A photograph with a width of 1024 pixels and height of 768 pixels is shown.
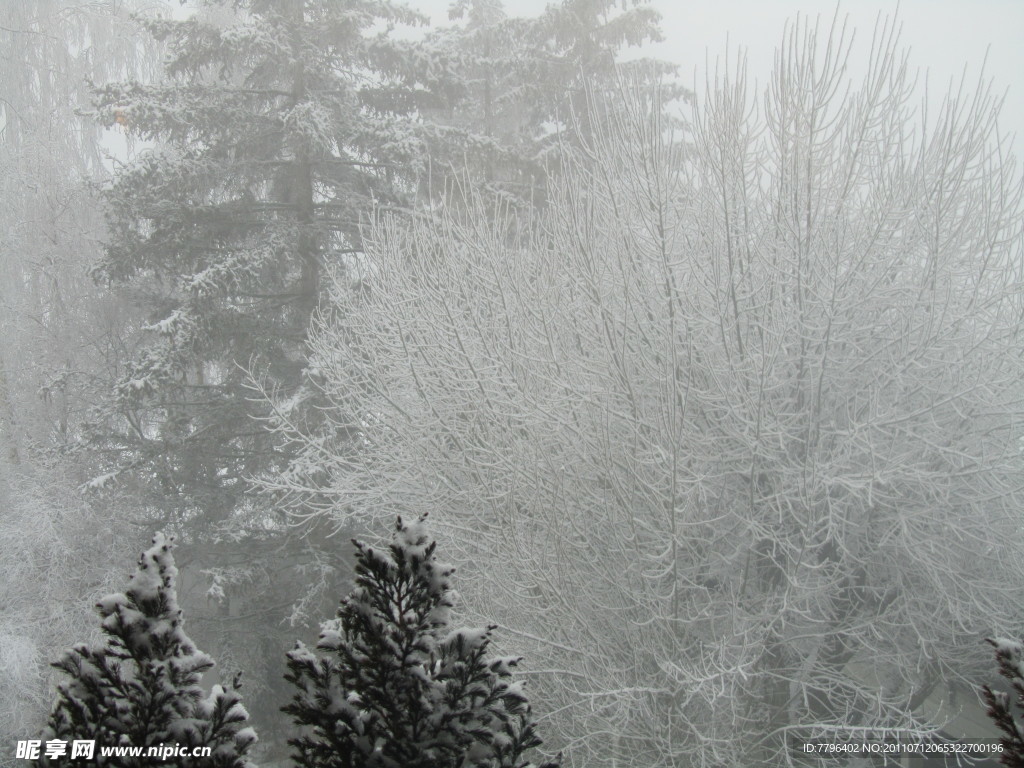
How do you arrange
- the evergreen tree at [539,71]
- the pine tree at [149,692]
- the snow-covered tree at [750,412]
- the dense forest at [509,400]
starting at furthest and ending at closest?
1. the evergreen tree at [539,71]
2. the snow-covered tree at [750,412]
3. the dense forest at [509,400]
4. the pine tree at [149,692]

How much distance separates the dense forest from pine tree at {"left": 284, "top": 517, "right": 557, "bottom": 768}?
1cm

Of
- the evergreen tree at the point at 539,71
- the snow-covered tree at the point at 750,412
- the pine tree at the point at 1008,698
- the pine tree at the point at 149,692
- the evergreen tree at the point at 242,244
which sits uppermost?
the evergreen tree at the point at 539,71

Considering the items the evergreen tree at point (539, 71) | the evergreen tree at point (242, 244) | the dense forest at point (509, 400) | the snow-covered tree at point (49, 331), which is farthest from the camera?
the evergreen tree at point (539, 71)

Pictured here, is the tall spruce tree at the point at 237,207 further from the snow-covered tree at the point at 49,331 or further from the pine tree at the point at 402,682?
the pine tree at the point at 402,682

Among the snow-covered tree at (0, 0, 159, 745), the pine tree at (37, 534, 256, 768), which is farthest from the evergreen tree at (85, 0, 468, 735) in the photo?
the pine tree at (37, 534, 256, 768)

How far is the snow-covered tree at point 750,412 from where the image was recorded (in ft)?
16.8

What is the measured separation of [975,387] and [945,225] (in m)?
1.48

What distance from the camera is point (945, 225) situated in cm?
565

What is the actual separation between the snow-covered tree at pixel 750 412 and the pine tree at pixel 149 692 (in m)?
3.41

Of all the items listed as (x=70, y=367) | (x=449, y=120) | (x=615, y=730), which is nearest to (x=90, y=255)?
(x=70, y=367)

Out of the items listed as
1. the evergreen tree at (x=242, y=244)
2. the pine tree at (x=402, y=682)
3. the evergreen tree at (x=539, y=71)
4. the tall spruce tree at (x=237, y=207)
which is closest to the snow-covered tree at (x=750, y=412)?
the pine tree at (x=402, y=682)

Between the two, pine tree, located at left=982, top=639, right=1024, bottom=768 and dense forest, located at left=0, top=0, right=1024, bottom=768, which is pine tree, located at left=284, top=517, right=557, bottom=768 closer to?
dense forest, located at left=0, top=0, right=1024, bottom=768

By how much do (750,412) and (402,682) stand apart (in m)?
3.94

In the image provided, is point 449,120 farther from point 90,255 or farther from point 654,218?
point 654,218
